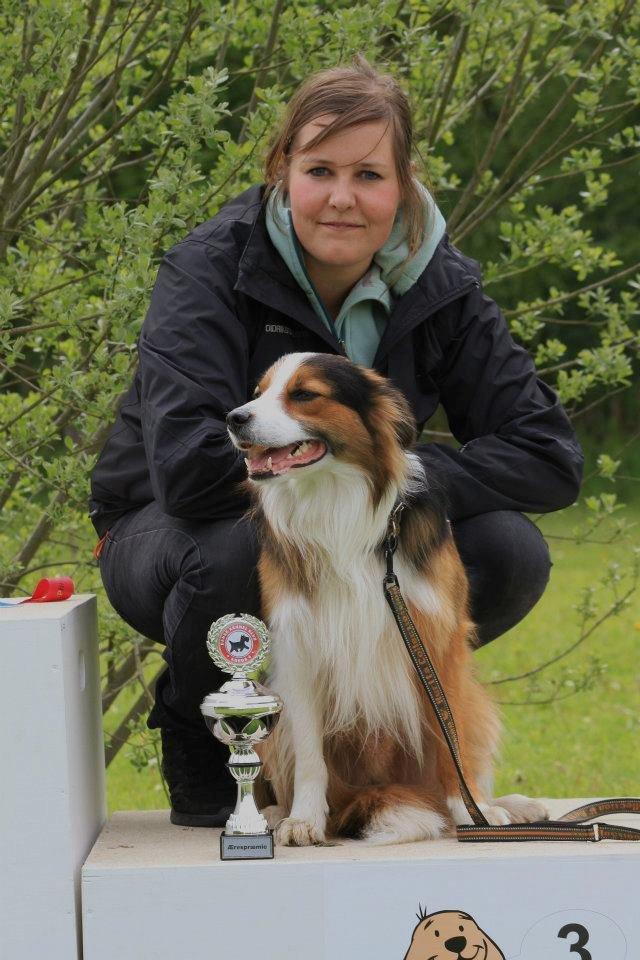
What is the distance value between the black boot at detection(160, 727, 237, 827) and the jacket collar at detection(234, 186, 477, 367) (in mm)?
989

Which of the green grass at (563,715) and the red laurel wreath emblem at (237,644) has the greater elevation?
the red laurel wreath emblem at (237,644)

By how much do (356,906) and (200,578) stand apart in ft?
2.60

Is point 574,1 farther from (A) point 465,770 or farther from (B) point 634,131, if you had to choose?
(A) point 465,770

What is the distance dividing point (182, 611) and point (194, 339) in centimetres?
60

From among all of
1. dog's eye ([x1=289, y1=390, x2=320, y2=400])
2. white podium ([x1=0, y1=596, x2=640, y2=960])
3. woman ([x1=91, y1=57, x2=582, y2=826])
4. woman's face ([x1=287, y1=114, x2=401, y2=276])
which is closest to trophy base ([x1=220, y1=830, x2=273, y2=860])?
white podium ([x1=0, y1=596, x2=640, y2=960])

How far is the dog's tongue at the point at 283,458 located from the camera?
2.70 meters

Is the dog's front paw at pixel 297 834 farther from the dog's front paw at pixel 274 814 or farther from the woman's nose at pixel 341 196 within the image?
the woman's nose at pixel 341 196

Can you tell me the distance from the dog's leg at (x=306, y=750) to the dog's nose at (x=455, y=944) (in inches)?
16.1

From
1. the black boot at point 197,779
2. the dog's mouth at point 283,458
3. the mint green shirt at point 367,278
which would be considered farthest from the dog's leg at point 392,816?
the mint green shirt at point 367,278

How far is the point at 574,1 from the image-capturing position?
4.45 meters

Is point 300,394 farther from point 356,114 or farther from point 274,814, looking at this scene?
point 274,814

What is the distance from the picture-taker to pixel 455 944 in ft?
8.14

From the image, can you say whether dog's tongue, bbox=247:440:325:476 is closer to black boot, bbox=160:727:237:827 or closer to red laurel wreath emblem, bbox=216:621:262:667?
red laurel wreath emblem, bbox=216:621:262:667

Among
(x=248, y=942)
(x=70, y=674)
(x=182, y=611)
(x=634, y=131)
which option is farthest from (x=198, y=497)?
(x=634, y=131)
